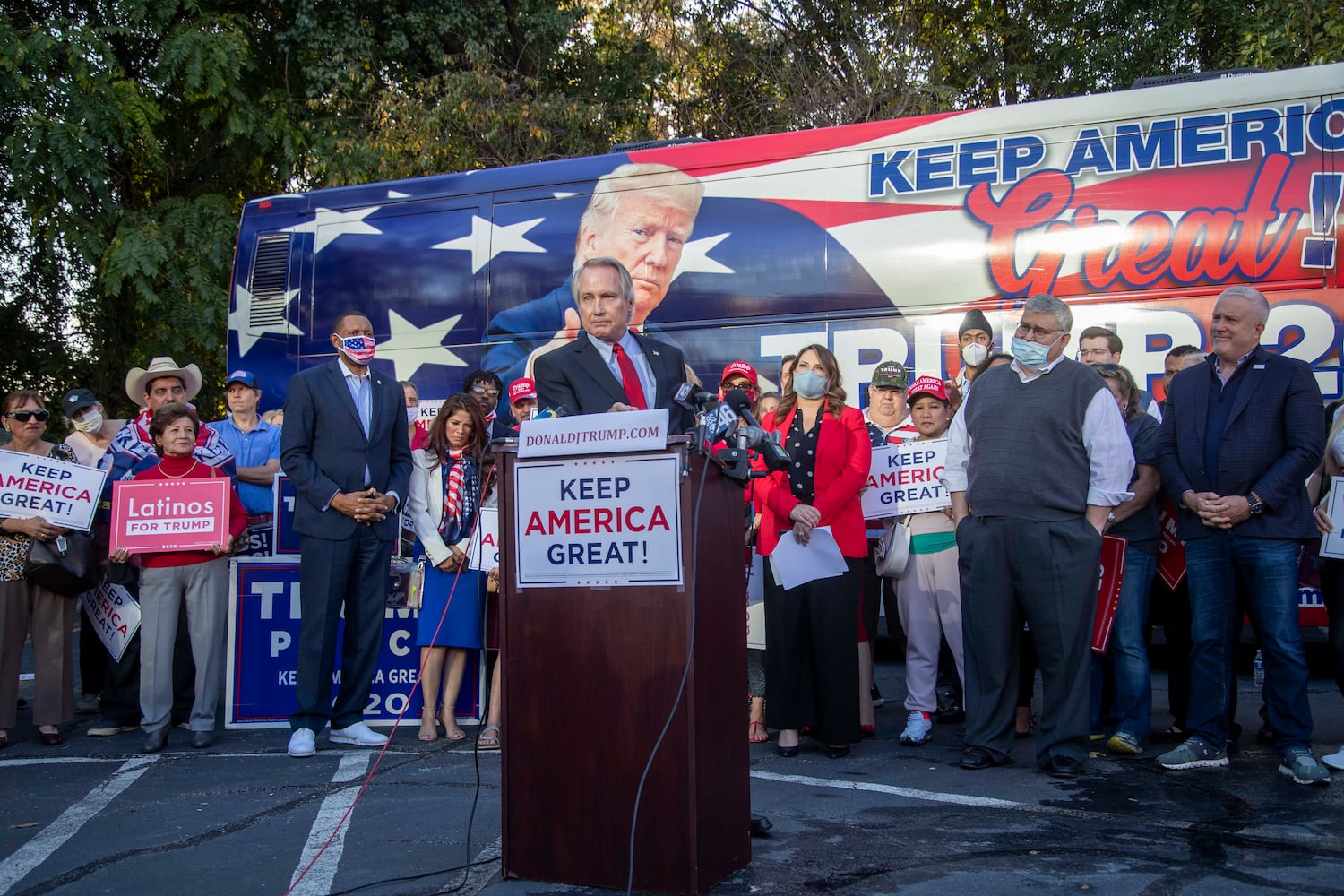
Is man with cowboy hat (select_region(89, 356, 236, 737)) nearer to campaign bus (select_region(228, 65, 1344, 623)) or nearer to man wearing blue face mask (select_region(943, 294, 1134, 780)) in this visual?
campaign bus (select_region(228, 65, 1344, 623))

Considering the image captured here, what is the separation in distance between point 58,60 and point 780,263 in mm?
9318

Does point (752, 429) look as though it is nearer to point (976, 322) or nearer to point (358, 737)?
point (358, 737)

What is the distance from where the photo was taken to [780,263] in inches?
377

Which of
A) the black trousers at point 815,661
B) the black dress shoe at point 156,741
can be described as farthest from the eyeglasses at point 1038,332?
the black dress shoe at point 156,741

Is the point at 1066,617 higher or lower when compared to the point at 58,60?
lower

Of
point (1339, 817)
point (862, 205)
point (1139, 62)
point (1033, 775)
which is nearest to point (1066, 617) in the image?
point (1033, 775)

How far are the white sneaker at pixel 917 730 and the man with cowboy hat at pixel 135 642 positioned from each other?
4.26m

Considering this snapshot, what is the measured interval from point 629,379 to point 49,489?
4.42m

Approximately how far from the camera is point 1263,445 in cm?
576

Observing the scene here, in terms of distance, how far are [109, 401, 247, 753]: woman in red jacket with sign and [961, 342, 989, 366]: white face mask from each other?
496cm

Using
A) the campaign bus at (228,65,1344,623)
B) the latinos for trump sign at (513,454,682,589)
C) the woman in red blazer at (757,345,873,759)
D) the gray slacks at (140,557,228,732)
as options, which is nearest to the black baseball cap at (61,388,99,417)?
the gray slacks at (140,557,228,732)

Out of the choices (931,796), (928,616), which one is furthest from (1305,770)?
(928,616)

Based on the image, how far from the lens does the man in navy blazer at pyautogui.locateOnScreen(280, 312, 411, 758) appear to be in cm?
668

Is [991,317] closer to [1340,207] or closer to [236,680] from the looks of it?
[1340,207]
